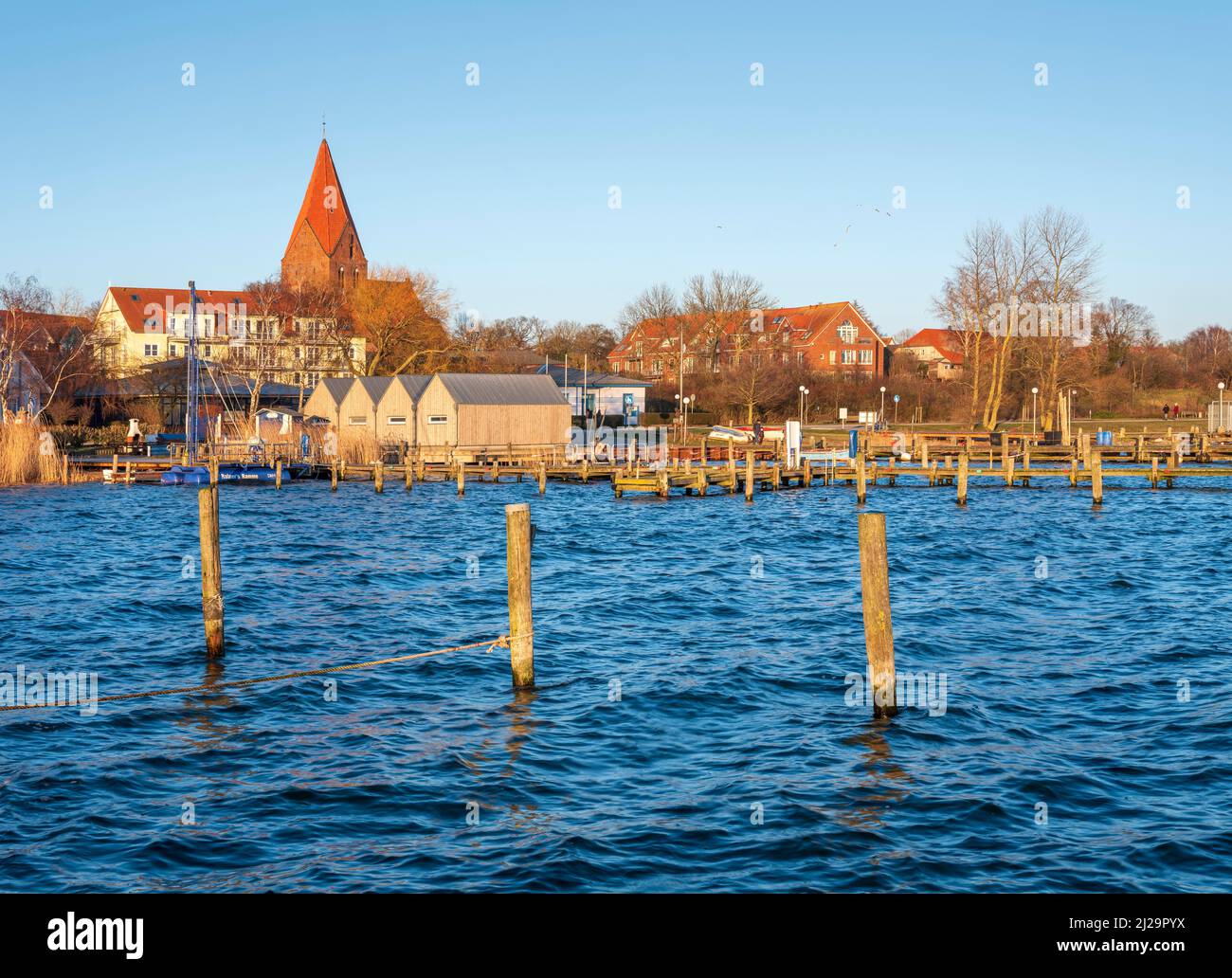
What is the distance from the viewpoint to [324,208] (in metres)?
129

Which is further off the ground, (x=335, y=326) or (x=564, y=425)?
(x=335, y=326)

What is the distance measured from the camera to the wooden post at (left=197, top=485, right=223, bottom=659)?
17.8 meters

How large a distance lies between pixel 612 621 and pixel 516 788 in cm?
973

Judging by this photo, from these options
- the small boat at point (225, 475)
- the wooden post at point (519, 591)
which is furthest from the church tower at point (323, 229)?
the wooden post at point (519, 591)

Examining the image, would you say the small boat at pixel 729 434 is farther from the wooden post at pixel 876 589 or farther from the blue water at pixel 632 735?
the wooden post at pixel 876 589

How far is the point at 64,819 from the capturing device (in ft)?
38.5

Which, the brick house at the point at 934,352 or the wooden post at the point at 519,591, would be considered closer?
the wooden post at the point at 519,591

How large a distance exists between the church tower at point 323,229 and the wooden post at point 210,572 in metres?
113

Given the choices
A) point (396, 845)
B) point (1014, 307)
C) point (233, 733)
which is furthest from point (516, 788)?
point (1014, 307)

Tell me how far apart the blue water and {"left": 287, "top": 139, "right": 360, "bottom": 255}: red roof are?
340 feet

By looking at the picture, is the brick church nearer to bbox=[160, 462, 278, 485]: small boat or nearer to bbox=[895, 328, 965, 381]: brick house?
bbox=[160, 462, 278, 485]: small boat

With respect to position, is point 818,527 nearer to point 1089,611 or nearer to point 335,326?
point 1089,611

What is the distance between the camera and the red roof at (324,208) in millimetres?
128375
